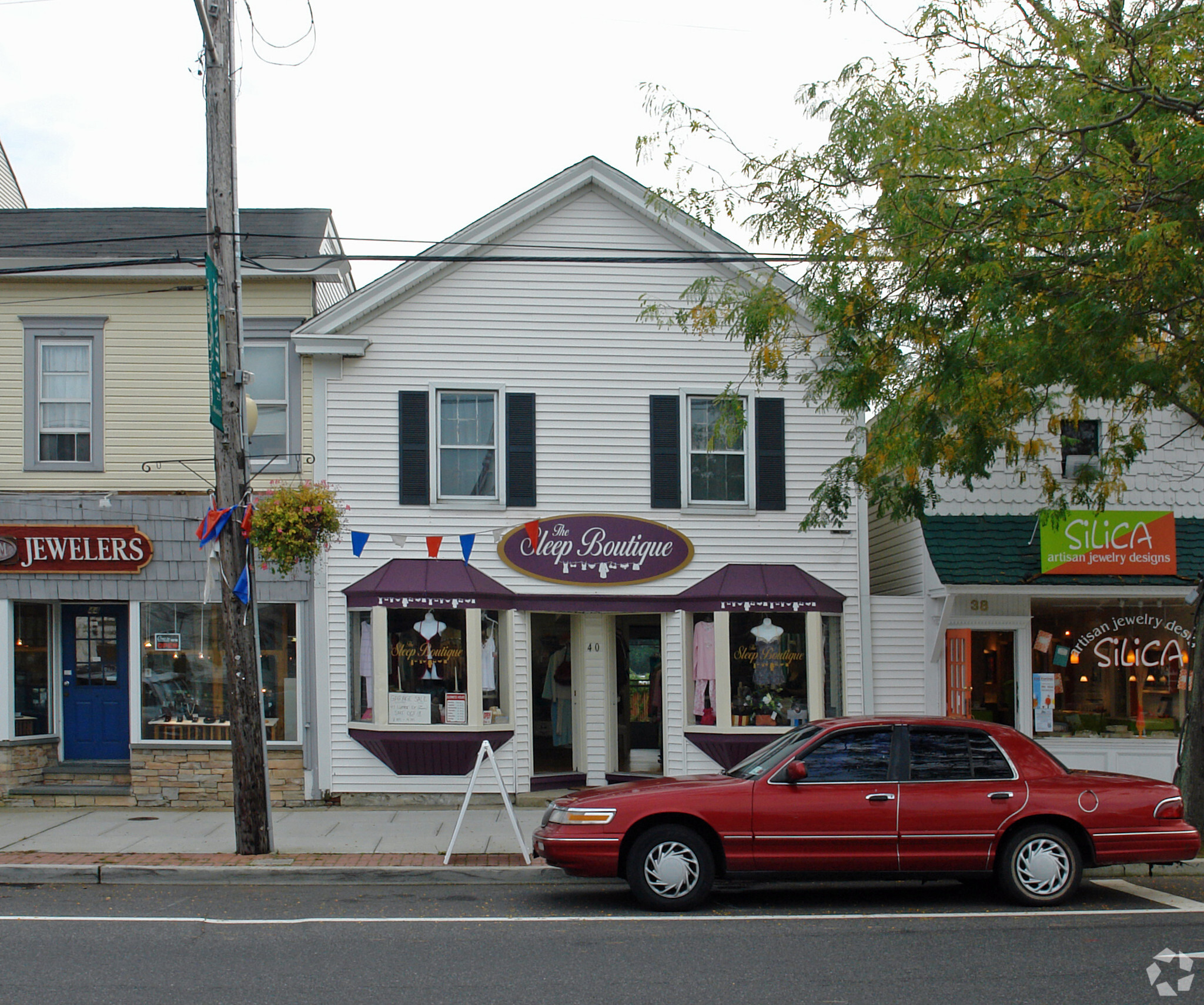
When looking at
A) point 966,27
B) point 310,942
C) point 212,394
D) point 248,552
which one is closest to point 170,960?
point 310,942

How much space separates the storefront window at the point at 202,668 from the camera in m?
14.9

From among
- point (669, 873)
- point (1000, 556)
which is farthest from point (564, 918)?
point (1000, 556)

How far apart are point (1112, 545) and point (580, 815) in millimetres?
9009

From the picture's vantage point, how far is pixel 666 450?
15.3m

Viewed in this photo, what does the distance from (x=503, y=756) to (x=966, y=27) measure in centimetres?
966

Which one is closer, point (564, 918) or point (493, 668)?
point (564, 918)

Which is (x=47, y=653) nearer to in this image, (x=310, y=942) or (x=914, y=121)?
(x=310, y=942)

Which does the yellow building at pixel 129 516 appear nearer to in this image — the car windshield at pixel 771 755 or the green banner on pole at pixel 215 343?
the green banner on pole at pixel 215 343

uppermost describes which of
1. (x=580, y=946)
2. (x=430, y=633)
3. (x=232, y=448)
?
(x=232, y=448)

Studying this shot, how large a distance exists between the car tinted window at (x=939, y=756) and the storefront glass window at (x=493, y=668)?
6.68m

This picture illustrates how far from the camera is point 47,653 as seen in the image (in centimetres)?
1539

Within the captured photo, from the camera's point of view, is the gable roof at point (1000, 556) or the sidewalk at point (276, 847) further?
the gable roof at point (1000, 556)
